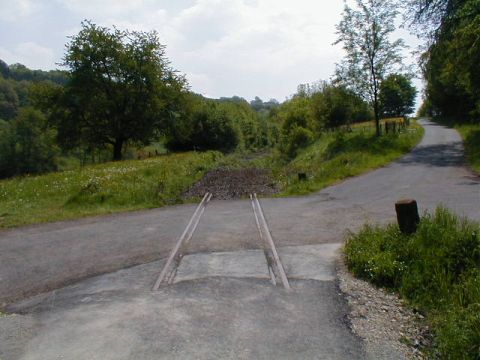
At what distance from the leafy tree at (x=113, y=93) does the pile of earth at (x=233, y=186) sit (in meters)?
23.6

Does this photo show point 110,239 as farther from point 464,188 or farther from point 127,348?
point 464,188

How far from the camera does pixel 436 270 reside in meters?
6.22

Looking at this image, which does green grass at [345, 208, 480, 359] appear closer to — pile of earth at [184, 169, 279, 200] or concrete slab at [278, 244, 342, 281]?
concrete slab at [278, 244, 342, 281]

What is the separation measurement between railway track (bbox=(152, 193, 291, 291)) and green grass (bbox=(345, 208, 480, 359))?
4.17 ft

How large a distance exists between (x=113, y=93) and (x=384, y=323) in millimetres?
39561

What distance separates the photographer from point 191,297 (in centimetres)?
603

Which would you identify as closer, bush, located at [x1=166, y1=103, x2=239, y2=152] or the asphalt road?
the asphalt road

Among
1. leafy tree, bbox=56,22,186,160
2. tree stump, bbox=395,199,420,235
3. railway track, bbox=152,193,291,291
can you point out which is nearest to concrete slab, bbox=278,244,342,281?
railway track, bbox=152,193,291,291

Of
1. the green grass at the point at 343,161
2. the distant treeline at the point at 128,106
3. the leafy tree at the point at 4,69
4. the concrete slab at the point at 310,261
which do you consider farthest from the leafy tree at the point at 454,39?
the leafy tree at the point at 4,69

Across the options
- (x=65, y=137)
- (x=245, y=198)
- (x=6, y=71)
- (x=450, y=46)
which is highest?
(x=6, y=71)

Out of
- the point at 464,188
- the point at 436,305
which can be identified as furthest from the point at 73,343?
the point at 464,188

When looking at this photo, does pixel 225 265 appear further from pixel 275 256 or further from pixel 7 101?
pixel 7 101

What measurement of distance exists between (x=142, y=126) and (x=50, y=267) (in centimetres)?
3530

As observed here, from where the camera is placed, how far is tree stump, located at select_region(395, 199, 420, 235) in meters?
7.45
